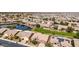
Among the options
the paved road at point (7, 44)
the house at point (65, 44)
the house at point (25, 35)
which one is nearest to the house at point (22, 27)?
the house at point (25, 35)

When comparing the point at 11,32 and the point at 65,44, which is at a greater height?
the point at 11,32

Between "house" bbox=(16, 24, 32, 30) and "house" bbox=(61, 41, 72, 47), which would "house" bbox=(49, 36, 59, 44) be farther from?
"house" bbox=(16, 24, 32, 30)

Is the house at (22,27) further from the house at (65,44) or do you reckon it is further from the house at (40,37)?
the house at (65,44)

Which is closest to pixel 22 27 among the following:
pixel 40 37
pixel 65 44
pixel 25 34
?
pixel 25 34

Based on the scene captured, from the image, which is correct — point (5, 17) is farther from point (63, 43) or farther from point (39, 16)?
point (63, 43)

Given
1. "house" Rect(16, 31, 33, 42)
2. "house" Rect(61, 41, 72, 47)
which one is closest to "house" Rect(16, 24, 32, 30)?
"house" Rect(16, 31, 33, 42)

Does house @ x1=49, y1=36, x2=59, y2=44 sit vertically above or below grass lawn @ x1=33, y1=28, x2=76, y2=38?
below

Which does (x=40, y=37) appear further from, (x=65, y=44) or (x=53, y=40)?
(x=65, y=44)
